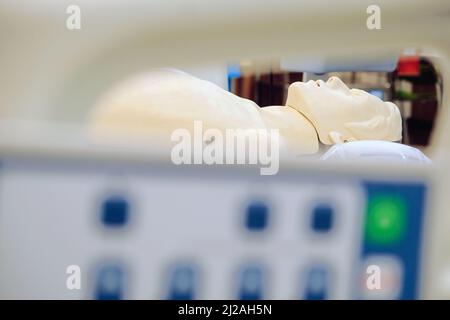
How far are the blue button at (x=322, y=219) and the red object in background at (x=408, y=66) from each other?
27 cm

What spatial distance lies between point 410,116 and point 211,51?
0.36 meters

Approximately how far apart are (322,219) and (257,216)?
109mm

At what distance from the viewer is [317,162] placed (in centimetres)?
92

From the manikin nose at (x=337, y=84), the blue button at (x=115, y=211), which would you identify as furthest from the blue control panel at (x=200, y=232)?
the manikin nose at (x=337, y=84)

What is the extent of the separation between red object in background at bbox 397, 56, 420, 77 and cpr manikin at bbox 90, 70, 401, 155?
6 cm

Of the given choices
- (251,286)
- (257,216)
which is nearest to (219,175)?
(257,216)

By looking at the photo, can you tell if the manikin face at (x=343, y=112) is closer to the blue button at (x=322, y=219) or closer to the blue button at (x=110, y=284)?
the blue button at (x=322, y=219)

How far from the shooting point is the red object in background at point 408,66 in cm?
94

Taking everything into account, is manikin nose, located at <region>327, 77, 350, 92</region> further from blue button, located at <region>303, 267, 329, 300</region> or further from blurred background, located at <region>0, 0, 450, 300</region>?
blue button, located at <region>303, 267, 329, 300</region>

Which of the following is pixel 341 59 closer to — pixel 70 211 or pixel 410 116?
pixel 410 116

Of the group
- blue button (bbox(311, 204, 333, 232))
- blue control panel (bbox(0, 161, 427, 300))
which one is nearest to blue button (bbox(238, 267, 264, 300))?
blue control panel (bbox(0, 161, 427, 300))

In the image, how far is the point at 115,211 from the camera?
88cm

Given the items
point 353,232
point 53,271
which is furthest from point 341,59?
point 53,271

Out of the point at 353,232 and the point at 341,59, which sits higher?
the point at 341,59
